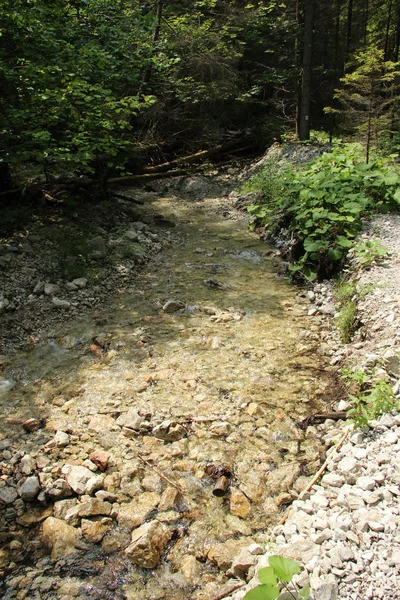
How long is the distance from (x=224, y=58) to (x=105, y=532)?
54.4 ft

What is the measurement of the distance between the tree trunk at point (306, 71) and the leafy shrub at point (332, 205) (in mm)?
6299

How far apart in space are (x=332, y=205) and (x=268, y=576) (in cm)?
648

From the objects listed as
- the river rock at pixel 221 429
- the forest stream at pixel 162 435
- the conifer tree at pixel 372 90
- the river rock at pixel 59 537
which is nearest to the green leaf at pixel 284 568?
the forest stream at pixel 162 435

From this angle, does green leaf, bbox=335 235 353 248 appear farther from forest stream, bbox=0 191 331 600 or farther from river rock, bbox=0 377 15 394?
river rock, bbox=0 377 15 394

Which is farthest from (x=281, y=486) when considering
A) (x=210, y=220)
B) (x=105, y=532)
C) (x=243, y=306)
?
→ (x=210, y=220)

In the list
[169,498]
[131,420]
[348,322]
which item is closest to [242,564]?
[169,498]

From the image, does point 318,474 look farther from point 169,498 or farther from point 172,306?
point 172,306

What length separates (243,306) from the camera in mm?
6504

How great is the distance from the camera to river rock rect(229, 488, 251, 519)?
10.6 ft

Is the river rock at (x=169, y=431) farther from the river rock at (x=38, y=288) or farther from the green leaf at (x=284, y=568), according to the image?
the river rock at (x=38, y=288)

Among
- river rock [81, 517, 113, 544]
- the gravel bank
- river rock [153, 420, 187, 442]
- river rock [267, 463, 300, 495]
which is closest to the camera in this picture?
the gravel bank

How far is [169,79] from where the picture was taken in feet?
47.7

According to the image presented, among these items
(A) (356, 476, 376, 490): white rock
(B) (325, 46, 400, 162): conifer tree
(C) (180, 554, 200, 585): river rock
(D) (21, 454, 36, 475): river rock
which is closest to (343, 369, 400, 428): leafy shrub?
(A) (356, 476, 376, 490): white rock

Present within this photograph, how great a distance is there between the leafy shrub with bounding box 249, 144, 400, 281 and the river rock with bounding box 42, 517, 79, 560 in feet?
17.1
